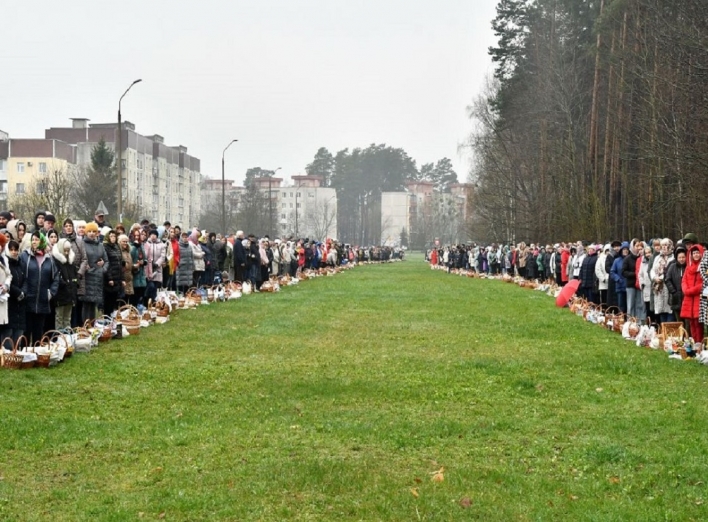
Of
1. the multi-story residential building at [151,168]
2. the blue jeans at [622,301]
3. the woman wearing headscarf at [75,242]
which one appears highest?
the multi-story residential building at [151,168]

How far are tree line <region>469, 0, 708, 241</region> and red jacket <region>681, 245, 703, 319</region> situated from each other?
1263 cm

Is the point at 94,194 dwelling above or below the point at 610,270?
above

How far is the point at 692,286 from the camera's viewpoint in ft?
53.8

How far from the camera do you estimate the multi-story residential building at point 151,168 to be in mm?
116562

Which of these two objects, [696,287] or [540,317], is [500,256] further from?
[696,287]

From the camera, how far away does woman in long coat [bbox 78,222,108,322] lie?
57.2 ft

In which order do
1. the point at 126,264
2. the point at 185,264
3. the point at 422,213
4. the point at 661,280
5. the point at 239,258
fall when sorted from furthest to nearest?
→ 1. the point at 422,213
2. the point at 239,258
3. the point at 185,264
4. the point at 126,264
5. the point at 661,280

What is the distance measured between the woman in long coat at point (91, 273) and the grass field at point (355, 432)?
4.06ft

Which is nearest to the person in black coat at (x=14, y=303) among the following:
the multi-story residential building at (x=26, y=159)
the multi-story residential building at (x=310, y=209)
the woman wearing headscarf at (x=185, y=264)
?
the woman wearing headscarf at (x=185, y=264)

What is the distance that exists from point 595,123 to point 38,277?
35.0 meters

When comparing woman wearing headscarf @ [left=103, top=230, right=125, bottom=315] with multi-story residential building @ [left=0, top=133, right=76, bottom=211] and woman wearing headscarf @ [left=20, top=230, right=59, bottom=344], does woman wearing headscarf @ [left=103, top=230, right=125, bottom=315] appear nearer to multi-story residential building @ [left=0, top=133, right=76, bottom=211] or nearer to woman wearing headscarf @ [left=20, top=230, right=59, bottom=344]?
woman wearing headscarf @ [left=20, top=230, right=59, bottom=344]

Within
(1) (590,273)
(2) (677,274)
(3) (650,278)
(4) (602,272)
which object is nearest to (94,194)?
(1) (590,273)

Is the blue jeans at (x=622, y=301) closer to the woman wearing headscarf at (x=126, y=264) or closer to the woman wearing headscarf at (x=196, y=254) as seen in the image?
the woman wearing headscarf at (x=126, y=264)

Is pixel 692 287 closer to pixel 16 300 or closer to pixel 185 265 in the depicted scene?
pixel 16 300
